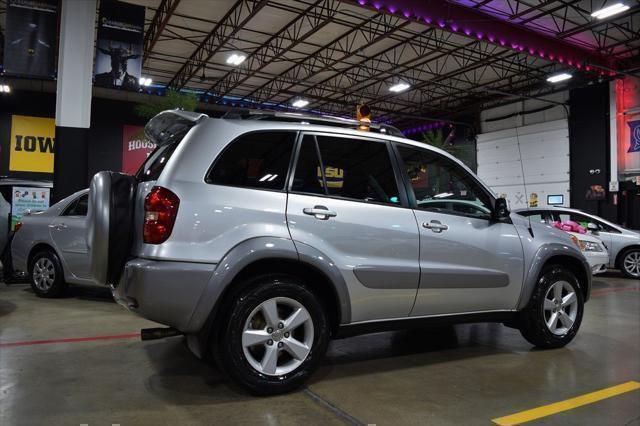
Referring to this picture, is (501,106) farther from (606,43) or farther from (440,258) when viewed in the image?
(440,258)

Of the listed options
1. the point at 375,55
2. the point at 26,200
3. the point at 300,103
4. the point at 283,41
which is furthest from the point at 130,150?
the point at 26,200

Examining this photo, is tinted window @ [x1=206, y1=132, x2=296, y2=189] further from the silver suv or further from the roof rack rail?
the roof rack rail

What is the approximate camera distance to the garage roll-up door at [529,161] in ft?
63.8

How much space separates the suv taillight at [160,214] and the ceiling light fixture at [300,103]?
2100 cm

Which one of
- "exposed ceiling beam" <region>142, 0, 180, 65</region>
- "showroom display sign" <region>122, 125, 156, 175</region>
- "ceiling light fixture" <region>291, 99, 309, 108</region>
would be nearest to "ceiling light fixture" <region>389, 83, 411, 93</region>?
"ceiling light fixture" <region>291, 99, 309, 108</region>

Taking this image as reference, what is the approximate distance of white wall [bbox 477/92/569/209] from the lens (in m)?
19.5

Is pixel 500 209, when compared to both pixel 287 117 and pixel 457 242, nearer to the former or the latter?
pixel 457 242

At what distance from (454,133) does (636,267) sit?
1642 centimetres

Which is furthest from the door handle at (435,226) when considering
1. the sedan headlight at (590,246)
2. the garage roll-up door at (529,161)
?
the garage roll-up door at (529,161)

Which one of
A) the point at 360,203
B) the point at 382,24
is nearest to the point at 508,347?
the point at 360,203

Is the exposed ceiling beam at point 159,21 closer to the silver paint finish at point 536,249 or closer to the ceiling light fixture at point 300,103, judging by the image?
the ceiling light fixture at point 300,103

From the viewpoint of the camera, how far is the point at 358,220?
9.81 feet

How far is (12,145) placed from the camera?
739 inches

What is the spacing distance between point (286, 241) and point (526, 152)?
20790mm
